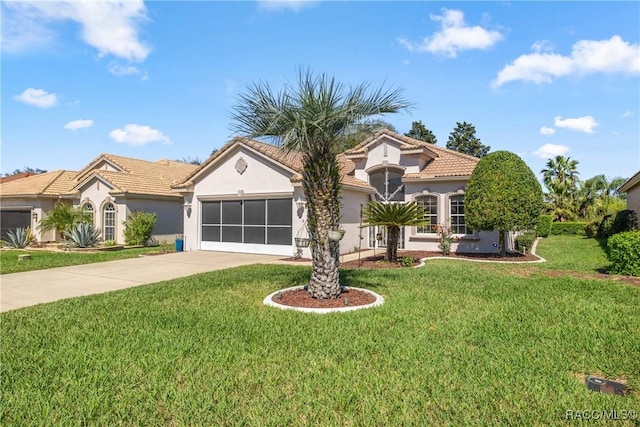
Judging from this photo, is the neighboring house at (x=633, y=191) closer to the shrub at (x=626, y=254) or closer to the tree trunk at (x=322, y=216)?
the shrub at (x=626, y=254)

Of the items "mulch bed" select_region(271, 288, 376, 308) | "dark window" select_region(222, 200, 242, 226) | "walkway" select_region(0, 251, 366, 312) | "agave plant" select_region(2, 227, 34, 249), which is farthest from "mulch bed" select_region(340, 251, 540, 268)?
"agave plant" select_region(2, 227, 34, 249)

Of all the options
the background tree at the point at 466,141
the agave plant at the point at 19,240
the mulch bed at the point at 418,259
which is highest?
the background tree at the point at 466,141

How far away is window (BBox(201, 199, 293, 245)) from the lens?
57.9 feet

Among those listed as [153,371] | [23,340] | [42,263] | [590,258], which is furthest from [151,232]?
[590,258]

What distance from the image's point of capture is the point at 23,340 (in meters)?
5.64

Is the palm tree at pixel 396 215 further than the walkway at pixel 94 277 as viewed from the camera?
Yes

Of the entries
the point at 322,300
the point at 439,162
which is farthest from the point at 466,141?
the point at 322,300

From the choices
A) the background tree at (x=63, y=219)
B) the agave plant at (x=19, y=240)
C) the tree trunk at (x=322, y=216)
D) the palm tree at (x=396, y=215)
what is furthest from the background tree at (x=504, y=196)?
the agave plant at (x=19, y=240)

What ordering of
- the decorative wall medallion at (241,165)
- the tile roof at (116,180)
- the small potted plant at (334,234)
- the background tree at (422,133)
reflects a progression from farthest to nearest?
the background tree at (422,133), the tile roof at (116,180), the decorative wall medallion at (241,165), the small potted plant at (334,234)

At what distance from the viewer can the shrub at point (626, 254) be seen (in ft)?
33.7

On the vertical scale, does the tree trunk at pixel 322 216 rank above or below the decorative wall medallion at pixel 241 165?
below

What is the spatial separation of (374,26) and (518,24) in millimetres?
4764

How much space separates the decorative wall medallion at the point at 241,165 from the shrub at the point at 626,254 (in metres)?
15.2

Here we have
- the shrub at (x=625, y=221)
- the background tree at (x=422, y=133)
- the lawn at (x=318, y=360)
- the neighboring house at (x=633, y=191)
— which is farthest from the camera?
the background tree at (x=422, y=133)
